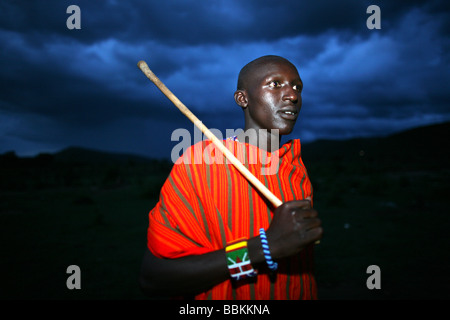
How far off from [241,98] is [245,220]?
0.82 metres

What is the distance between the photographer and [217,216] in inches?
58.5

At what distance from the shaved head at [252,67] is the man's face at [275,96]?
2cm

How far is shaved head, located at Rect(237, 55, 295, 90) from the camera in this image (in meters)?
1.75

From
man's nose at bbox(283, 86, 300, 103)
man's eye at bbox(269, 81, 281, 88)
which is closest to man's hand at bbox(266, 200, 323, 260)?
man's nose at bbox(283, 86, 300, 103)

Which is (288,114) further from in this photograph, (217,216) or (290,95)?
(217,216)

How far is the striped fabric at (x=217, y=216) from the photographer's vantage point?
1.41 m

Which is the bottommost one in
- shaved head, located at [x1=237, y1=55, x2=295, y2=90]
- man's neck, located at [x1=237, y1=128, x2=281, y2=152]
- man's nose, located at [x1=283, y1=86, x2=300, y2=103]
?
man's neck, located at [x1=237, y1=128, x2=281, y2=152]

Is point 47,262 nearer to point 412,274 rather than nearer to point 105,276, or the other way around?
point 105,276

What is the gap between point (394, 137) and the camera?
61906 millimetres

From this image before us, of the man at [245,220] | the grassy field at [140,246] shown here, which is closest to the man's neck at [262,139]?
the man at [245,220]

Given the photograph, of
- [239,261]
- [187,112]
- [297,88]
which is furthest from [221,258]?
[297,88]

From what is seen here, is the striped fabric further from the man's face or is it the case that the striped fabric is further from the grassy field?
Result: the grassy field

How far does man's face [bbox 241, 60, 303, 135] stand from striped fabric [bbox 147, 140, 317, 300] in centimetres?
26

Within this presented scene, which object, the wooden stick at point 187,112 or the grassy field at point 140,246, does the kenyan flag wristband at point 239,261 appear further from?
the grassy field at point 140,246
